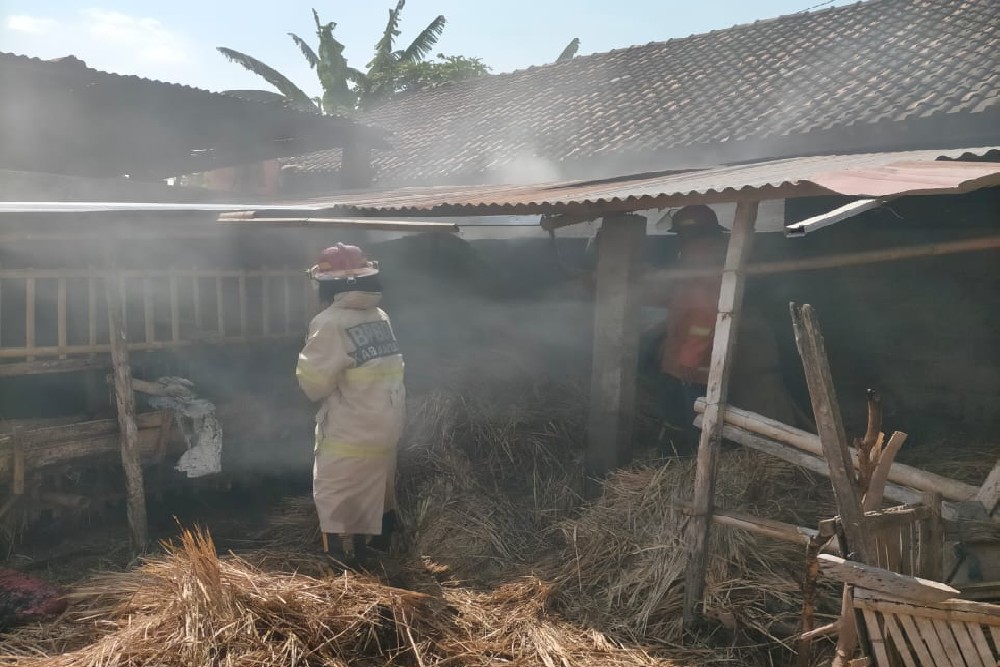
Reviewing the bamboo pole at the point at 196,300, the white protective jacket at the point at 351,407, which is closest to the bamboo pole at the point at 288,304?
the bamboo pole at the point at 196,300

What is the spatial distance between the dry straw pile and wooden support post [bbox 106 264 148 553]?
942 mm

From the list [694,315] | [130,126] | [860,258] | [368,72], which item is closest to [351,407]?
[694,315]

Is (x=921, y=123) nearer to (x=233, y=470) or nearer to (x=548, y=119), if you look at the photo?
(x=548, y=119)

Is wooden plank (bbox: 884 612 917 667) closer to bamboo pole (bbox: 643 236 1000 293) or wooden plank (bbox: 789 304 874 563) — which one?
wooden plank (bbox: 789 304 874 563)

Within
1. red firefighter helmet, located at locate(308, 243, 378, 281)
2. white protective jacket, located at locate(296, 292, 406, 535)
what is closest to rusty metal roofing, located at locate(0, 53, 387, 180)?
red firefighter helmet, located at locate(308, 243, 378, 281)

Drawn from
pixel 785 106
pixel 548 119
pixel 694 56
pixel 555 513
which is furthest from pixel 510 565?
pixel 694 56

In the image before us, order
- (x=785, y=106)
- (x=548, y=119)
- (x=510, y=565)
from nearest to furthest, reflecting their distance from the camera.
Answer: (x=510, y=565) < (x=785, y=106) < (x=548, y=119)

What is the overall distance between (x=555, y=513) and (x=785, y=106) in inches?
290

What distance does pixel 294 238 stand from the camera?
720cm

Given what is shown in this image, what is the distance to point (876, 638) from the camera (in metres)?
2.58

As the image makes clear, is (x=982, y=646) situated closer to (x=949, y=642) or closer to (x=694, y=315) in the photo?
(x=949, y=642)

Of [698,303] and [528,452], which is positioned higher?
[698,303]

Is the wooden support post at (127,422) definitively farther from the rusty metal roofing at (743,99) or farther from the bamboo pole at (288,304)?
the rusty metal roofing at (743,99)

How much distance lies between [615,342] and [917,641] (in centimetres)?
342
